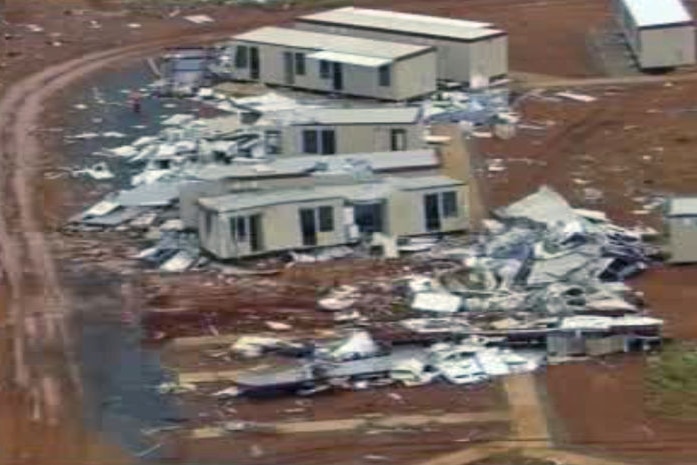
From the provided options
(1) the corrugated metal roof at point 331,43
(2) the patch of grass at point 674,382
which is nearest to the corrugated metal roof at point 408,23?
(1) the corrugated metal roof at point 331,43

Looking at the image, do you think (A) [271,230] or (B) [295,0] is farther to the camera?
(B) [295,0]

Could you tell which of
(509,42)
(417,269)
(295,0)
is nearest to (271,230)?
(417,269)

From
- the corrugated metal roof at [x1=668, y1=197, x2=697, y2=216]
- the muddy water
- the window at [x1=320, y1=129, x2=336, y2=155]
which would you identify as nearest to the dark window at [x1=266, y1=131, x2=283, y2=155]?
the window at [x1=320, y1=129, x2=336, y2=155]

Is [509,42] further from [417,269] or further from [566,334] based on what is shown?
[566,334]

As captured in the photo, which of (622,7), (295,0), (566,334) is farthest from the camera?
(295,0)

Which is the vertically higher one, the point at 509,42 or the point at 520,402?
the point at 509,42

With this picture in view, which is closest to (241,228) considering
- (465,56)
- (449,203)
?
(449,203)

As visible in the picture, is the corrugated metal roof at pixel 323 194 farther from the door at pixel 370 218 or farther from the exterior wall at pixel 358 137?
the exterior wall at pixel 358 137
